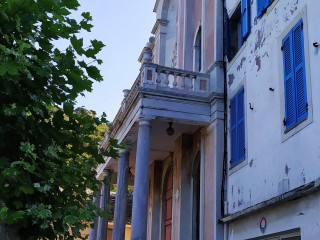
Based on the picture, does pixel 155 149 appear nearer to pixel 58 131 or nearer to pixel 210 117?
pixel 210 117

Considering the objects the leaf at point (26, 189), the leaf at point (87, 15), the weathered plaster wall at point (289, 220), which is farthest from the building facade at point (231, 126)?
the leaf at point (26, 189)

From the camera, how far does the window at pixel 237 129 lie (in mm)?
11320

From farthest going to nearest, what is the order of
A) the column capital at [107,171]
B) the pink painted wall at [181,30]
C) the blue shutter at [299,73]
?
the column capital at [107,171], the pink painted wall at [181,30], the blue shutter at [299,73]

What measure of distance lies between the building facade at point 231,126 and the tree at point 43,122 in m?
4.08

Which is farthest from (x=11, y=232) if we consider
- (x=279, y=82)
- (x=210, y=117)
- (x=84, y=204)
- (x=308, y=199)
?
(x=210, y=117)

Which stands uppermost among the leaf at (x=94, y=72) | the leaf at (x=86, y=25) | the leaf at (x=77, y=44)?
the leaf at (x=86, y=25)

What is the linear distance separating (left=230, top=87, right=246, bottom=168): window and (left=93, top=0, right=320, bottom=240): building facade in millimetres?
25

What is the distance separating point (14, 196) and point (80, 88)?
1.36 meters

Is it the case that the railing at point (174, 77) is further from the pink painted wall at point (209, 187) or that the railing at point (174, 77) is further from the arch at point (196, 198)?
the arch at point (196, 198)

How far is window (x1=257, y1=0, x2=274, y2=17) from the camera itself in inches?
419

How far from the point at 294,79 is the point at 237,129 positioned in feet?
9.69

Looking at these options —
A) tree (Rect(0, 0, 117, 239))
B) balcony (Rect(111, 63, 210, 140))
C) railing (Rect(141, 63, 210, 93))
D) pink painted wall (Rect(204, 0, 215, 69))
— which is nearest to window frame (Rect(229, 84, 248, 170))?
balcony (Rect(111, 63, 210, 140))

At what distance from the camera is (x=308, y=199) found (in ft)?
26.6

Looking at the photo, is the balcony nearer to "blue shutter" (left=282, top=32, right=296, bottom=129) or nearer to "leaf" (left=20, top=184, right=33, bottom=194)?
"blue shutter" (left=282, top=32, right=296, bottom=129)
